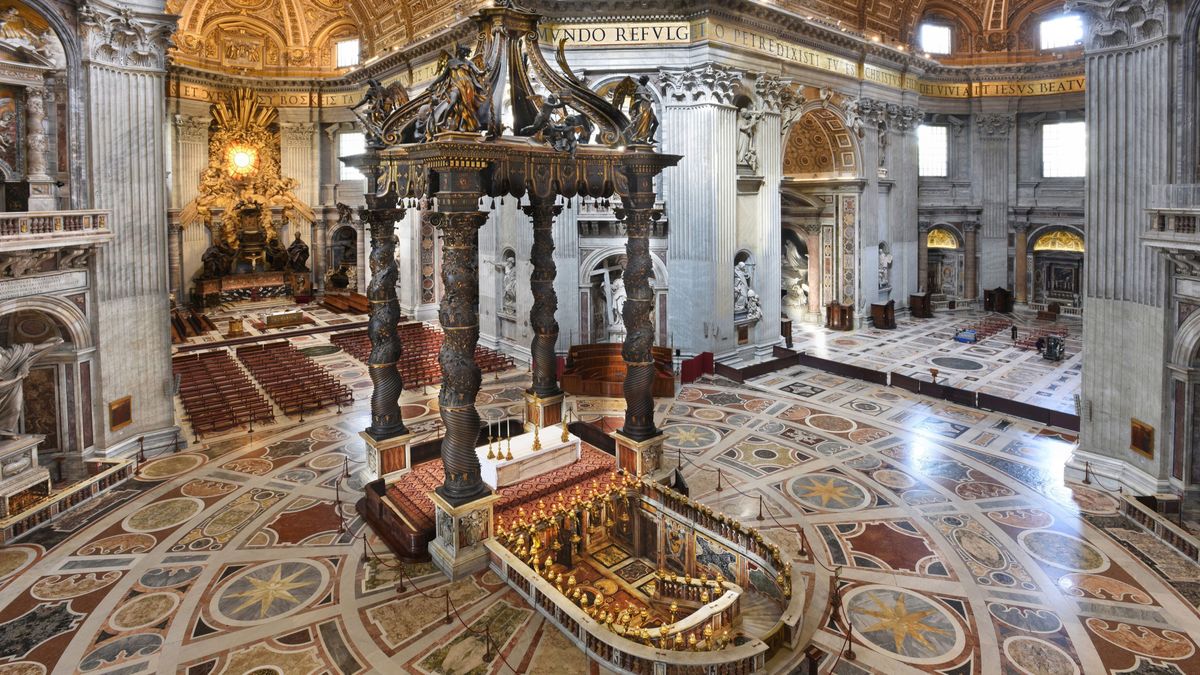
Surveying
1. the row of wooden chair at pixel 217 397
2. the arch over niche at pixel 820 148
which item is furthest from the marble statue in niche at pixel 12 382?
the arch over niche at pixel 820 148

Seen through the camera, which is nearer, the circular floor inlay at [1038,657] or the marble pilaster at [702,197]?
the circular floor inlay at [1038,657]

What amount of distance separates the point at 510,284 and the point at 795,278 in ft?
39.8

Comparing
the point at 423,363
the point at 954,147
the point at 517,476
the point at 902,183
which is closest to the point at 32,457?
the point at 517,476

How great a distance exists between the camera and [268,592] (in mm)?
8047

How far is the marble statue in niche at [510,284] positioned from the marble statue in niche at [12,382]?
11930 millimetres

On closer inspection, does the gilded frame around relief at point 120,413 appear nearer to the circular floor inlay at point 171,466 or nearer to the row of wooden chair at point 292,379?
the circular floor inlay at point 171,466

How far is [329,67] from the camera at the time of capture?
101 ft

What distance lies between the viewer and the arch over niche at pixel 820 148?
23.7 m

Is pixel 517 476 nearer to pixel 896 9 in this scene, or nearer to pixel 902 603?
pixel 902 603

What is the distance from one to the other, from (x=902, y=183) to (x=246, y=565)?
25396mm

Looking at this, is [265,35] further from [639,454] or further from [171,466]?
[639,454]

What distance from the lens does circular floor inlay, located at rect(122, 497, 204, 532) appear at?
9812mm

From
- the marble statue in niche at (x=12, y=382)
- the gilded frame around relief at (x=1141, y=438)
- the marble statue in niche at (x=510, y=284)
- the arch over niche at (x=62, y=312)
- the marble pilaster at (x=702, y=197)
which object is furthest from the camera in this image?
the marble statue in niche at (x=510, y=284)

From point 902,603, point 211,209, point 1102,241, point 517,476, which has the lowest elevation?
point 902,603
